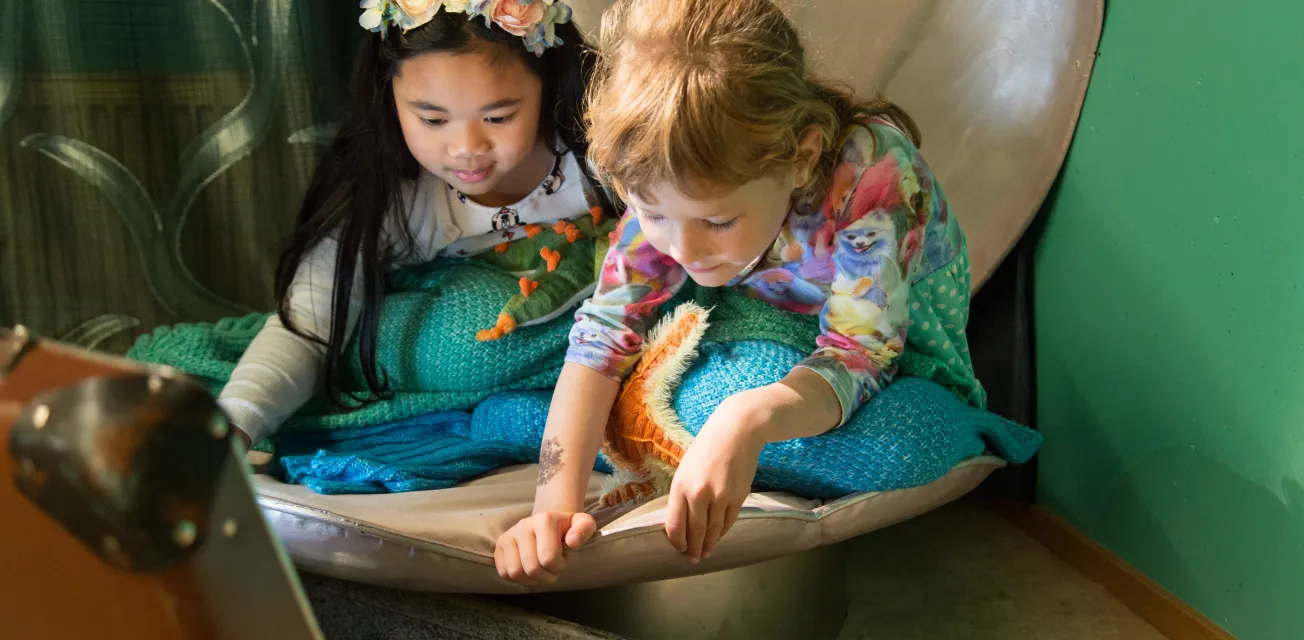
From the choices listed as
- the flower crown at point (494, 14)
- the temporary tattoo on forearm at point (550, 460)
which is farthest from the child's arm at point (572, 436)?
the flower crown at point (494, 14)

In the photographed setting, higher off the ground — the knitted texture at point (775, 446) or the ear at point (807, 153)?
the ear at point (807, 153)

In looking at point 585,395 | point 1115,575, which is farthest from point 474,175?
point 1115,575

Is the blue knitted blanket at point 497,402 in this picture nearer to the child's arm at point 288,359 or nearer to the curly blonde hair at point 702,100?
the child's arm at point 288,359

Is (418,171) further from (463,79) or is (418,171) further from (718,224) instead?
(718,224)

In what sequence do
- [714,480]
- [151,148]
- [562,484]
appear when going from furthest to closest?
[151,148]
[562,484]
[714,480]

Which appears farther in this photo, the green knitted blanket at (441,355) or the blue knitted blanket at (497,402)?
the green knitted blanket at (441,355)

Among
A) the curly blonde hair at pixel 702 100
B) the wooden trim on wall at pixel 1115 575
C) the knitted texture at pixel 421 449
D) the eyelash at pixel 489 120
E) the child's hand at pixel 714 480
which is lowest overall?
the wooden trim on wall at pixel 1115 575

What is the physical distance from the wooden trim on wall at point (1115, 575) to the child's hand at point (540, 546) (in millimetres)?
590

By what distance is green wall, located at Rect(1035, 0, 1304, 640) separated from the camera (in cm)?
85

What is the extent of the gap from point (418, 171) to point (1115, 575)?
2.82 ft

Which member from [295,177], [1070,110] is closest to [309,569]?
[295,177]

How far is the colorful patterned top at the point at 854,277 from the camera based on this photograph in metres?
0.85

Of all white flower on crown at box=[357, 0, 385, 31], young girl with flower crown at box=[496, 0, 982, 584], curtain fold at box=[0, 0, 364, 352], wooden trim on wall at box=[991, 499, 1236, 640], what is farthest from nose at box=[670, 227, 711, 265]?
curtain fold at box=[0, 0, 364, 352]

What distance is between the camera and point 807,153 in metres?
0.84
